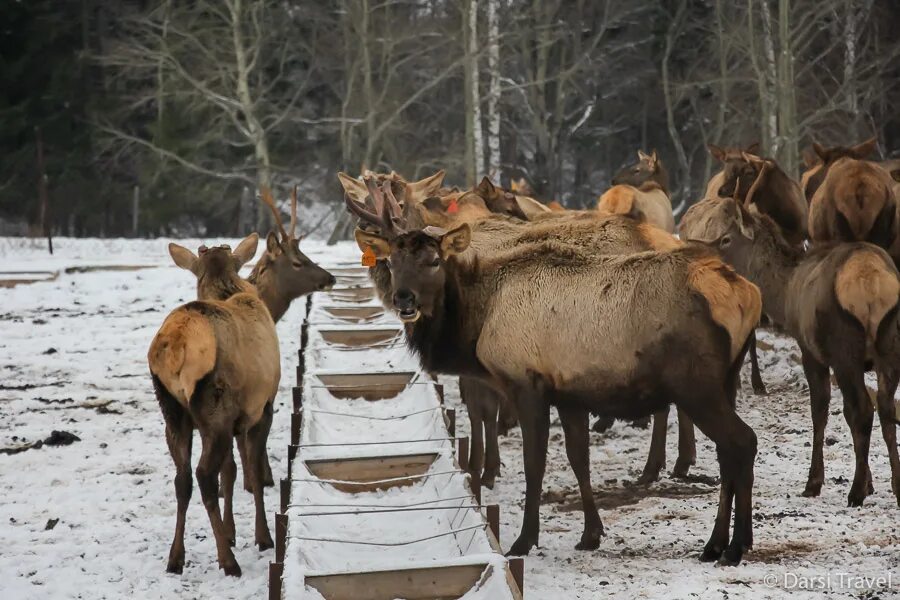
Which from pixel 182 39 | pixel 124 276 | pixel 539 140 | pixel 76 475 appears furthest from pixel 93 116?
pixel 76 475

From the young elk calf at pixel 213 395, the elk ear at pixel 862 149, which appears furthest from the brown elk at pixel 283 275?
the elk ear at pixel 862 149

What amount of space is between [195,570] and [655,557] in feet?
8.77

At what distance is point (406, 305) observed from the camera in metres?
6.61

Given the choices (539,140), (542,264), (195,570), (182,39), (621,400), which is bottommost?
(195,570)

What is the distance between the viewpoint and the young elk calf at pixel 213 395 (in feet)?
20.2

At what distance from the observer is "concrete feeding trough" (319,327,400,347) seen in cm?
1117

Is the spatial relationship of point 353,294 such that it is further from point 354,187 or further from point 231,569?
point 231,569

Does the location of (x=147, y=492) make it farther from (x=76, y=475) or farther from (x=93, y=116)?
(x=93, y=116)

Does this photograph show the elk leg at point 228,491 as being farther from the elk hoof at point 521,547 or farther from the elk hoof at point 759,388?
the elk hoof at point 759,388

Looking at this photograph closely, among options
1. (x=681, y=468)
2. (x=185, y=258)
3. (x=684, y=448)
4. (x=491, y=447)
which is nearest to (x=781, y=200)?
(x=684, y=448)

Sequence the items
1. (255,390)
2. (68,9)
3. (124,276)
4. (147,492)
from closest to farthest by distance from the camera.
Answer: (255,390) → (147,492) → (124,276) → (68,9)

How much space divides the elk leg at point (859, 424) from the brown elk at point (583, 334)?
127 centimetres

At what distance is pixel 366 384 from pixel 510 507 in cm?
230

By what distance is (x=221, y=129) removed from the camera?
2977cm
